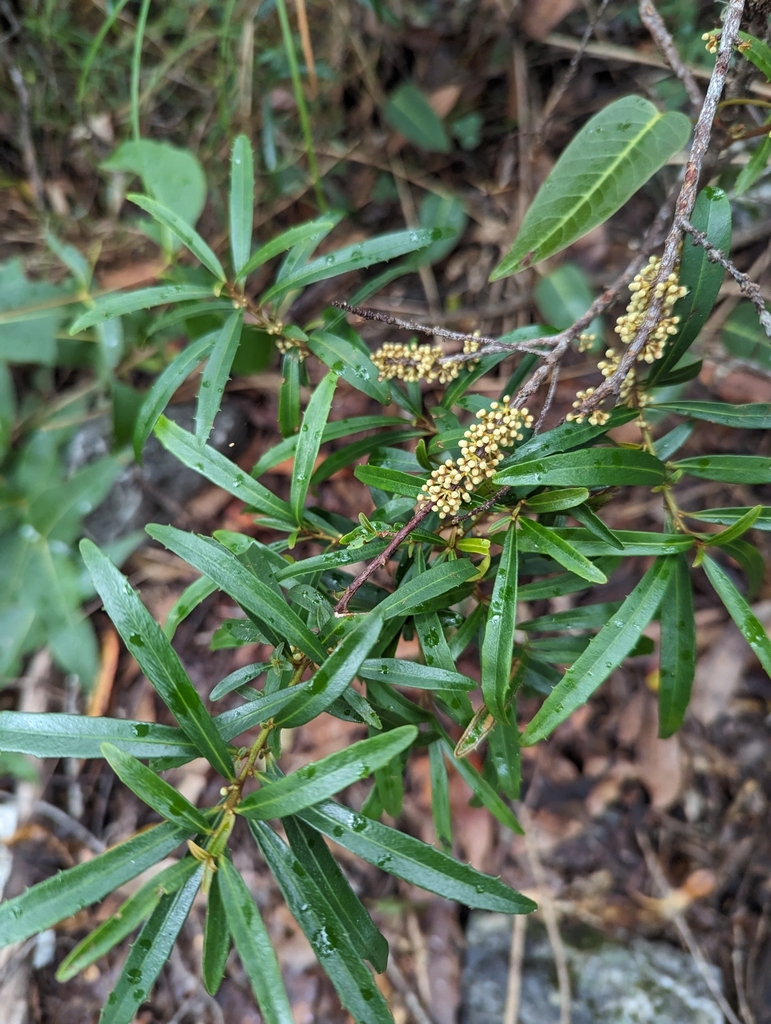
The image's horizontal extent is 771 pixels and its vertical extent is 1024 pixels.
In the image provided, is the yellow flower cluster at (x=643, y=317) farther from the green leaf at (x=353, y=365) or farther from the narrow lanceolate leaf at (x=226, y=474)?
the narrow lanceolate leaf at (x=226, y=474)

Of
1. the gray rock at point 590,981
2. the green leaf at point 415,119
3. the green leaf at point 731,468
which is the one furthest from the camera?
the green leaf at point 415,119

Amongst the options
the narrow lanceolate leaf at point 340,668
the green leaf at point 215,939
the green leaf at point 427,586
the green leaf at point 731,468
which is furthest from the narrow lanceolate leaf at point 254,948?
the green leaf at point 731,468

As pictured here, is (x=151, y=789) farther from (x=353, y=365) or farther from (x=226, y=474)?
(x=353, y=365)

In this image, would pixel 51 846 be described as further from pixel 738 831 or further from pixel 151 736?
pixel 738 831

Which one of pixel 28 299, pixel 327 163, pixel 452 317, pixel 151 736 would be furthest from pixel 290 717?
pixel 327 163

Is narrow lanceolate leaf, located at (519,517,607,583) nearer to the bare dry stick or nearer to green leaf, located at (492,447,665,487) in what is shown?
green leaf, located at (492,447,665,487)
